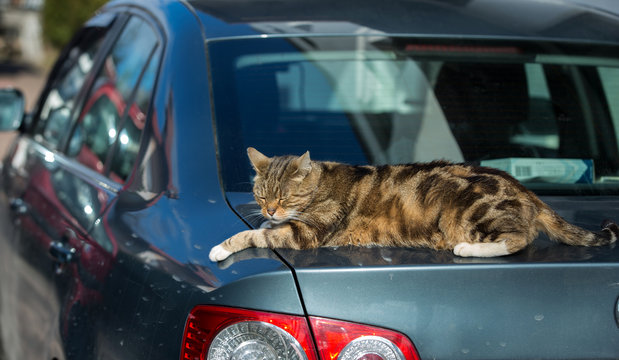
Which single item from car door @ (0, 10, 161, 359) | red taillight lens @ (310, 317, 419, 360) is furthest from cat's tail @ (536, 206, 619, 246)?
car door @ (0, 10, 161, 359)

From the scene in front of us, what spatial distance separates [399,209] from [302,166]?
32 centimetres

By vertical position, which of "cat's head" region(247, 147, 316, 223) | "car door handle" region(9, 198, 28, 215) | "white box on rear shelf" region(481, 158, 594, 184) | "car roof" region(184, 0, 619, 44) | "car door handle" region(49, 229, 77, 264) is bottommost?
"car door handle" region(9, 198, 28, 215)

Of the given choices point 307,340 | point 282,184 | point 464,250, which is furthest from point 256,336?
point 282,184

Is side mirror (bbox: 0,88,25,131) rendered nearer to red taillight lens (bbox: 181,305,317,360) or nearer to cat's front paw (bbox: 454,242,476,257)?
red taillight lens (bbox: 181,305,317,360)

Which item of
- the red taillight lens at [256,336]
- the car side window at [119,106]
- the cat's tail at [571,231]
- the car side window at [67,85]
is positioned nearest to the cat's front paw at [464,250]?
the cat's tail at [571,231]

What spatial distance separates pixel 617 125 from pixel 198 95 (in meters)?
1.62

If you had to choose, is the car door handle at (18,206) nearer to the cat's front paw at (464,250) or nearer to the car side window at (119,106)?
the car side window at (119,106)

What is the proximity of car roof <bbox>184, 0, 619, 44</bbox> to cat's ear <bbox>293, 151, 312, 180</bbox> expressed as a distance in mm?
614

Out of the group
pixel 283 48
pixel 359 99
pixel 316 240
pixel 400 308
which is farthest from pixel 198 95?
pixel 400 308

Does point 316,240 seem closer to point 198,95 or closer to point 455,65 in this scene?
point 198,95

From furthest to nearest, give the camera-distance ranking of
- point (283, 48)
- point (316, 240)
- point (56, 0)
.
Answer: point (56, 0), point (283, 48), point (316, 240)

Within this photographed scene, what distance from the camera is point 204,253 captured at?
6.66 feet

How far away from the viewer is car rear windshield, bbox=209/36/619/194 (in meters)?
2.66

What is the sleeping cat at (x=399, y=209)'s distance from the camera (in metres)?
2.14
